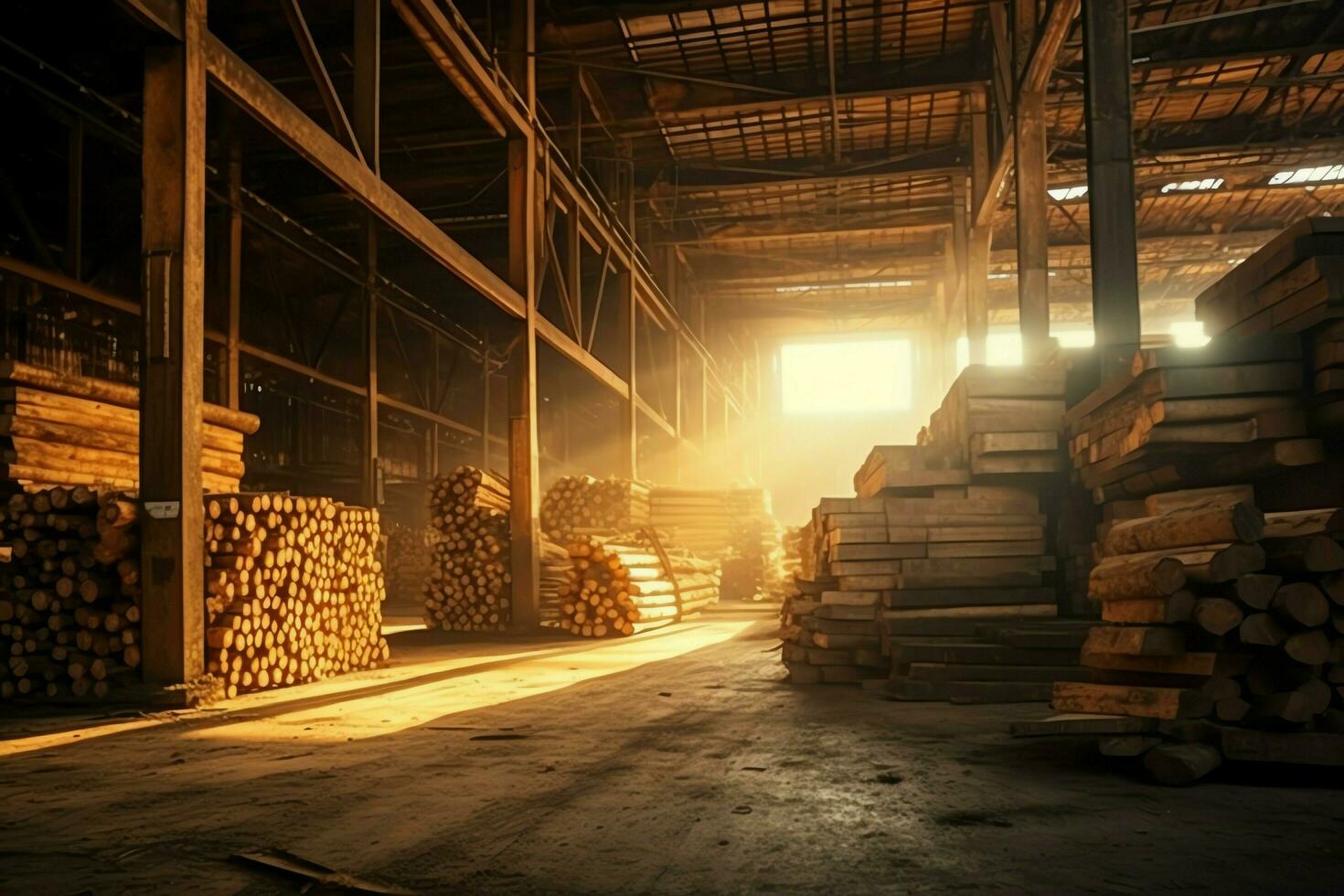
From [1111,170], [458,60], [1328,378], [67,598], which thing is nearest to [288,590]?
[67,598]

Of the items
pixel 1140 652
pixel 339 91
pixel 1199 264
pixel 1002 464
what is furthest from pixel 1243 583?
pixel 1199 264

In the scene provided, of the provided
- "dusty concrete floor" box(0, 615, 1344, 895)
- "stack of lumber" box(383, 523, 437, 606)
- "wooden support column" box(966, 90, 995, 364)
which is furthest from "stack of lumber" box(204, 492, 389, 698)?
"wooden support column" box(966, 90, 995, 364)

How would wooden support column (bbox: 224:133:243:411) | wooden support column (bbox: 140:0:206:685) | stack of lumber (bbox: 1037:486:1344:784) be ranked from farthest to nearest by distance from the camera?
wooden support column (bbox: 224:133:243:411) → wooden support column (bbox: 140:0:206:685) → stack of lumber (bbox: 1037:486:1344:784)

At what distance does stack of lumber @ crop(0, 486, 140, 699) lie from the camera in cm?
697

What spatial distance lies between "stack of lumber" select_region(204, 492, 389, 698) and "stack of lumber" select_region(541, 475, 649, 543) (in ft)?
24.6

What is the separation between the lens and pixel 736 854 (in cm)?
338

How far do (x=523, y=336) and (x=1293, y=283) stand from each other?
9.38m

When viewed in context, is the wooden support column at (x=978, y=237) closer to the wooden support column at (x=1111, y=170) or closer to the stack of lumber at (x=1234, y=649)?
the wooden support column at (x=1111, y=170)

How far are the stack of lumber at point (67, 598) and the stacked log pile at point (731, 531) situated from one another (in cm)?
1298

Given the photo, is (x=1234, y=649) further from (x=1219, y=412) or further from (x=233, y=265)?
(x=233, y=265)

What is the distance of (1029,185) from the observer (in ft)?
43.2

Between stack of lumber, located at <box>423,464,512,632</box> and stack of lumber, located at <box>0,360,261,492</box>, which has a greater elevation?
stack of lumber, located at <box>0,360,261,492</box>

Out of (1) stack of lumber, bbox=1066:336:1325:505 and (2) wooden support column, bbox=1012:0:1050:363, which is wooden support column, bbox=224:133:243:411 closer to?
(2) wooden support column, bbox=1012:0:1050:363

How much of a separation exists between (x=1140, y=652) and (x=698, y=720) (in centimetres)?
271
